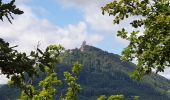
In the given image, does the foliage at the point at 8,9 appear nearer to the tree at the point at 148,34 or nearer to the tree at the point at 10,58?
the tree at the point at 10,58

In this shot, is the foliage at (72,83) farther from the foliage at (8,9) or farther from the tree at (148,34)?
the foliage at (8,9)

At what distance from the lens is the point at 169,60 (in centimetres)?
2117

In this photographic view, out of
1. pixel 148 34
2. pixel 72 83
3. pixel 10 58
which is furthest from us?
pixel 72 83

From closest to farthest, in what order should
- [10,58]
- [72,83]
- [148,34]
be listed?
[10,58] < [148,34] < [72,83]

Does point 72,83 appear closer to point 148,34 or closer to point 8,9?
point 148,34

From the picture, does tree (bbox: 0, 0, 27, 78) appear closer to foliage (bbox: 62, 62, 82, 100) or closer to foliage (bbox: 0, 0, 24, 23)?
foliage (bbox: 0, 0, 24, 23)

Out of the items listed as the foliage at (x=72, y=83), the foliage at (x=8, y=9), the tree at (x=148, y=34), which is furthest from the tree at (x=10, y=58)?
the foliage at (x=72, y=83)

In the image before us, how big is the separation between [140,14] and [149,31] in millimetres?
1326

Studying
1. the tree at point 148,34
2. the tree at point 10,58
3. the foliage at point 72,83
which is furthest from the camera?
the foliage at point 72,83

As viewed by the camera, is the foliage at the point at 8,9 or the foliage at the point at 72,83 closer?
the foliage at the point at 8,9

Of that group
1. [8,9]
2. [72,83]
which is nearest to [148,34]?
[8,9]

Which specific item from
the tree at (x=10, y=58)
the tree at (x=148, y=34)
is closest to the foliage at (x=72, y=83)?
the tree at (x=148, y=34)

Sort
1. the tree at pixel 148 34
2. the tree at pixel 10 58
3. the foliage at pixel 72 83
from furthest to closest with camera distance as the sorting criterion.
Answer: the foliage at pixel 72 83, the tree at pixel 148 34, the tree at pixel 10 58

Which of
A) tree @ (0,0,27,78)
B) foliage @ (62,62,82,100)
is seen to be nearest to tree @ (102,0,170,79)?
tree @ (0,0,27,78)
